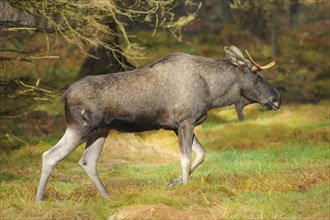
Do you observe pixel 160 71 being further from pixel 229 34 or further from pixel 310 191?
pixel 229 34

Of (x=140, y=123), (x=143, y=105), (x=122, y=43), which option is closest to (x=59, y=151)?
(x=140, y=123)

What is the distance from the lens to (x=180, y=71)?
9.66 meters

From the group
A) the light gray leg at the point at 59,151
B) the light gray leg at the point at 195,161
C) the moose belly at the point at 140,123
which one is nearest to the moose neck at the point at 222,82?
the light gray leg at the point at 195,161

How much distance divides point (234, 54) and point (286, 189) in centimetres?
236

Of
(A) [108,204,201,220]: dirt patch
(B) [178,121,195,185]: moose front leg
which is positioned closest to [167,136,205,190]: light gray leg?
(B) [178,121,195,185]: moose front leg

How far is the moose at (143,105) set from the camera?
30.9 ft

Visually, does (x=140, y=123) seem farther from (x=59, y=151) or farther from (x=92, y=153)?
(x=59, y=151)

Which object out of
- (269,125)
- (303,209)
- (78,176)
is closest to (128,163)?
(78,176)

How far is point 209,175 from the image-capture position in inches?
382

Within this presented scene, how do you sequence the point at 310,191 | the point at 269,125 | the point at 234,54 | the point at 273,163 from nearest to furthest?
the point at 310,191 < the point at 234,54 < the point at 273,163 < the point at 269,125

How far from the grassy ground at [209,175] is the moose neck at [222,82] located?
1.19m

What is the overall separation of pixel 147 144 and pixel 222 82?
6.28 metres

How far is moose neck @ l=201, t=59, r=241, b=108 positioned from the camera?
988 cm

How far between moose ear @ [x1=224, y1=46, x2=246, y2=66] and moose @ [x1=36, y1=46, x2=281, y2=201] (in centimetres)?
35
